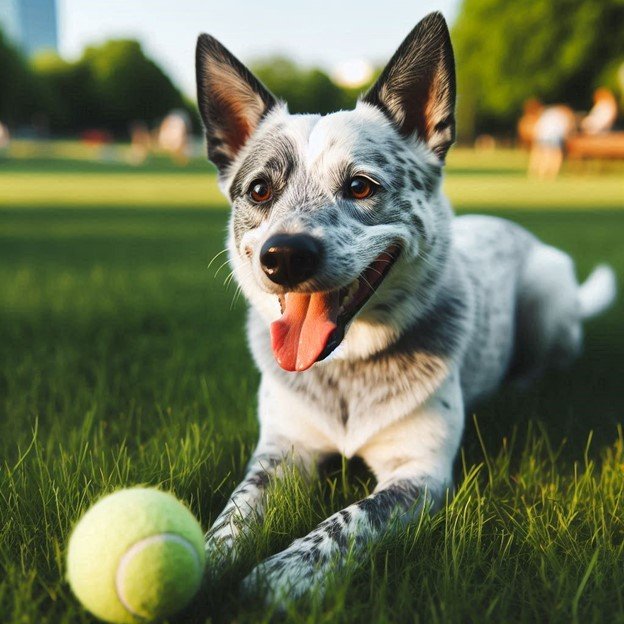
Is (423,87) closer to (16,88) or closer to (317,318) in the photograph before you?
(317,318)

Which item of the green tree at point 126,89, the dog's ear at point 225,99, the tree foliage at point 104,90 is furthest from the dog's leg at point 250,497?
the green tree at point 126,89

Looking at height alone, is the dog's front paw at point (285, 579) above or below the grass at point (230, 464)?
above

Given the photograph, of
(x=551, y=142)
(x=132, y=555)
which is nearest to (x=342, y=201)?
(x=132, y=555)

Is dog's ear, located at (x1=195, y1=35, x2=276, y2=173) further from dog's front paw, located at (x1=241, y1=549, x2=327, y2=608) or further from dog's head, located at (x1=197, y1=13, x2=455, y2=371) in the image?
dog's front paw, located at (x1=241, y1=549, x2=327, y2=608)

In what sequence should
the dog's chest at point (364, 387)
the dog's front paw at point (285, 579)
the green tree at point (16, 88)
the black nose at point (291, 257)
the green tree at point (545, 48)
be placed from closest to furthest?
the dog's front paw at point (285, 579)
the black nose at point (291, 257)
the dog's chest at point (364, 387)
the green tree at point (545, 48)
the green tree at point (16, 88)

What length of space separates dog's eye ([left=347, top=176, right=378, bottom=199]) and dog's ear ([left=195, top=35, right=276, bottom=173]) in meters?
0.69

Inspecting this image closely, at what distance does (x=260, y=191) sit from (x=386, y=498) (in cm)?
122

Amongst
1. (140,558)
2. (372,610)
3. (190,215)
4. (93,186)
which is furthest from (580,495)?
(93,186)

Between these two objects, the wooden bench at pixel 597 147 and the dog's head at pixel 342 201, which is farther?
the wooden bench at pixel 597 147

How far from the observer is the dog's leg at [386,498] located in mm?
1921

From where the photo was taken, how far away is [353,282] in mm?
2484

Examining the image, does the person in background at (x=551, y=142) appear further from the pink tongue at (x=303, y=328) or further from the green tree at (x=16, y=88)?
the green tree at (x=16, y=88)

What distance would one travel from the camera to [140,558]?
1.66 meters

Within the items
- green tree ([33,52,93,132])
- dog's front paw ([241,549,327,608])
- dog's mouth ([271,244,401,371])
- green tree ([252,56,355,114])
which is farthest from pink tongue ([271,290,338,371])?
green tree ([252,56,355,114])
